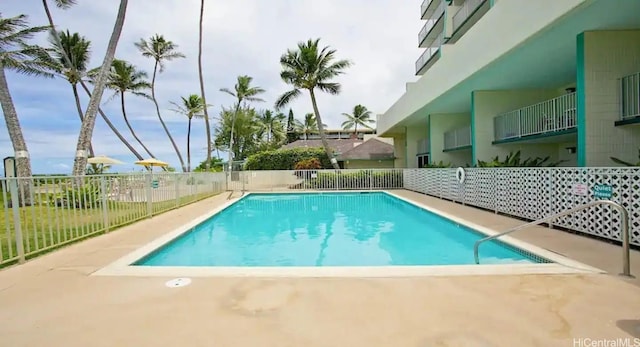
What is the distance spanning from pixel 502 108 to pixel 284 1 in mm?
9902

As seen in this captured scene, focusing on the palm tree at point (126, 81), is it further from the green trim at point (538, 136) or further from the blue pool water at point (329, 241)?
the green trim at point (538, 136)

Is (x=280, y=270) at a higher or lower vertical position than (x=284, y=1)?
lower

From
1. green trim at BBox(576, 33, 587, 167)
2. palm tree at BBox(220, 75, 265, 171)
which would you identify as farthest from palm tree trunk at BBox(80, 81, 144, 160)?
green trim at BBox(576, 33, 587, 167)

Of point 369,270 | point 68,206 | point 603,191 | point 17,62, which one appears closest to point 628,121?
point 603,191

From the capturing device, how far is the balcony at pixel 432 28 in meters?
20.1

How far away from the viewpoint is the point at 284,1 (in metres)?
13.6

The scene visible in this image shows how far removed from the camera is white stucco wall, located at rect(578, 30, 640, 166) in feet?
22.1

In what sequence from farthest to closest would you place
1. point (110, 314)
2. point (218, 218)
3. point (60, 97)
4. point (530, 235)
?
point (60, 97) → point (218, 218) → point (530, 235) → point (110, 314)

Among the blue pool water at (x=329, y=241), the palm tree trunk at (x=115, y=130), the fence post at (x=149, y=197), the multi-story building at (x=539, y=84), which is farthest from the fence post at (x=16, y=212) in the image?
the palm tree trunk at (x=115, y=130)

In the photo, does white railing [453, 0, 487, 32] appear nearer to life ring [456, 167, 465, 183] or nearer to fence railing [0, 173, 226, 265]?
life ring [456, 167, 465, 183]

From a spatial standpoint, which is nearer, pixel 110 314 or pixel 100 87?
pixel 110 314

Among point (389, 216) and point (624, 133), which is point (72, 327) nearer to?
point (389, 216)

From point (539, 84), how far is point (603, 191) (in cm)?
765

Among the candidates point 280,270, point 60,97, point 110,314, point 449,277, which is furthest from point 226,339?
point 60,97
